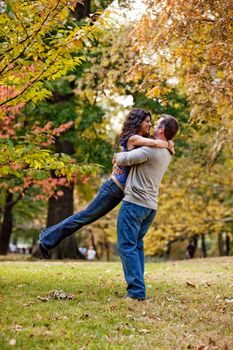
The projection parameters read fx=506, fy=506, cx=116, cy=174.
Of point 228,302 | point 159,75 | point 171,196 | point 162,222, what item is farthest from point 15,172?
point 162,222

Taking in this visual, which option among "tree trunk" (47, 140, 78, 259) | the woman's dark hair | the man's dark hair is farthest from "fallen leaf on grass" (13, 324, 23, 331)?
"tree trunk" (47, 140, 78, 259)

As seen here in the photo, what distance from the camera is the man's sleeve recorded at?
563 cm

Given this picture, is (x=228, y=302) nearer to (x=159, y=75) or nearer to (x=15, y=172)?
(x=15, y=172)

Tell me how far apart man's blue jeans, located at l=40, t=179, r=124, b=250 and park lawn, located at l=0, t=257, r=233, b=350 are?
2.28 ft

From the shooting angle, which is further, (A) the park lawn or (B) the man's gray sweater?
(B) the man's gray sweater

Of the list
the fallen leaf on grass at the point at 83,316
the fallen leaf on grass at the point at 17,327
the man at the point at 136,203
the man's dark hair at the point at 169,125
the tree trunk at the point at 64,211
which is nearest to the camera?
the fallen leaf on grass at the point at 17,327

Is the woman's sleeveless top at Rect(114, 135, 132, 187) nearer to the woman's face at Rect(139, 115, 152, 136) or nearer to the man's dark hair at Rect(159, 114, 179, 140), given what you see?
the woman's face at Rect(139, 115, 152, 136)

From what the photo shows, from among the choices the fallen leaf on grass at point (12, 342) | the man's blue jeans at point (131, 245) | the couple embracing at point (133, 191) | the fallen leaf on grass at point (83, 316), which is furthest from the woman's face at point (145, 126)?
the fallen leaf on grass at point (12, 342)

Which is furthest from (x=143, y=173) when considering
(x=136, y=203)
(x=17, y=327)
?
(x=17, y=327)

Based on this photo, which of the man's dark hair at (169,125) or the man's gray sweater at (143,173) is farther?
the man's dark hair at (169,125)

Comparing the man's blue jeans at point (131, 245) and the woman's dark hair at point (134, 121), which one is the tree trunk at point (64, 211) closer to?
the man's blue jeans at point (131, 245)

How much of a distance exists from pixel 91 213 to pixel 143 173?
0.79 meters

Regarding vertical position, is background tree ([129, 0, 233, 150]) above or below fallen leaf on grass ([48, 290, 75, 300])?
above

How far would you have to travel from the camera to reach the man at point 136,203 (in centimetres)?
573
